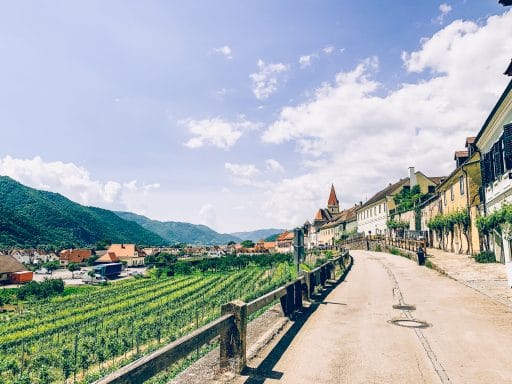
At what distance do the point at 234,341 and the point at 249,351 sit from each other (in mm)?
1142

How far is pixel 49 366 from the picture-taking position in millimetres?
21094

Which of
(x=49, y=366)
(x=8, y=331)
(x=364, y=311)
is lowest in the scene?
(x=8, y=331)

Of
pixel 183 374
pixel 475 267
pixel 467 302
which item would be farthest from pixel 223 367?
pixel 475 267

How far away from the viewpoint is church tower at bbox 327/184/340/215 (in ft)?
372

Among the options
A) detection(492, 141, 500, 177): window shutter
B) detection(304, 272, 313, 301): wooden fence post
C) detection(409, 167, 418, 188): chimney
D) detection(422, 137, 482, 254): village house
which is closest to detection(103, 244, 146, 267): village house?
detection(409, 167, 418, 188): chimney

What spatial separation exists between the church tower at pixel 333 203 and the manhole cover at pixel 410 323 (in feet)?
346

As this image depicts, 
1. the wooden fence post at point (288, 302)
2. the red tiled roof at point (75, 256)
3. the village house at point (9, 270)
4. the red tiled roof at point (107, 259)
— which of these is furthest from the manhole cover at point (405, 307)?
the red tiled roof at point (75, 256)

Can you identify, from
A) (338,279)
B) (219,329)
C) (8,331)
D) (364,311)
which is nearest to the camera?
(219,329)

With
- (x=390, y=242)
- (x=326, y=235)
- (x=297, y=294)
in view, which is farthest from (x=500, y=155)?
(x=326, y=235)

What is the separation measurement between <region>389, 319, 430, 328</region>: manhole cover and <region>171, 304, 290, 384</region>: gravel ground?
2675 mm

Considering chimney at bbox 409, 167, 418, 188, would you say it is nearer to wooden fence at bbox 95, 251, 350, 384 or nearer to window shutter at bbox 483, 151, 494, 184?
window shutter at bbox 483, 151, 494, 184

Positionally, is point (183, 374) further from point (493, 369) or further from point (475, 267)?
point (475, 267)

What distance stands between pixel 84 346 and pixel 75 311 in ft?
86.1

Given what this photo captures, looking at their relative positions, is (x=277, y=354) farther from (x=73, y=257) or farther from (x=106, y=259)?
(x=73, y=257)
